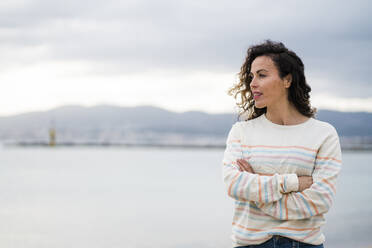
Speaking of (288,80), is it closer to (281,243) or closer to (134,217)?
(281,243)

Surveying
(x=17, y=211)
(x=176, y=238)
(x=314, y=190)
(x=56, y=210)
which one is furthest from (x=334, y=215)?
(x=314, y=190)

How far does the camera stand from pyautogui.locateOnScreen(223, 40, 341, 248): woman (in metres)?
1.70

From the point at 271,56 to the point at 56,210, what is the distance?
8.06 meters

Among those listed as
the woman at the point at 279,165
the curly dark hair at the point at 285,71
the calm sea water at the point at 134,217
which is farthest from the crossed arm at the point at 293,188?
the calm sea water at the point at 134,217

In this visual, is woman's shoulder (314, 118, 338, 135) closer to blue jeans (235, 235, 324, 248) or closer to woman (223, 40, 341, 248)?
woman (223, 40, 341, 248)

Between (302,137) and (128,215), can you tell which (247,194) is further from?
(128,215)

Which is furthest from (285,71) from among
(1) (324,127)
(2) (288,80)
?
(1) (324,127)

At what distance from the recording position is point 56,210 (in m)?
9.18

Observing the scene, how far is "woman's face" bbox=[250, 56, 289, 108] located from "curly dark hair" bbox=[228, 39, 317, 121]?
0.02 metres

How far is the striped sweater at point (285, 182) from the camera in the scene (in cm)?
170

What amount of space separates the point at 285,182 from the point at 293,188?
0.04m

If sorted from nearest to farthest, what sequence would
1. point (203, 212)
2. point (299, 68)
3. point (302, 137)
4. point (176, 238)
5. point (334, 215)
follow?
point (302, 137), point (299, 68), point (176, 238), point (334, 215), point (203, 212)

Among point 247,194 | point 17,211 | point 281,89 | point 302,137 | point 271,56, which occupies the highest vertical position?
point 271,56

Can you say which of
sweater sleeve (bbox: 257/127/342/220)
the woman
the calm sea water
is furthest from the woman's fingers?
the calm sea water
